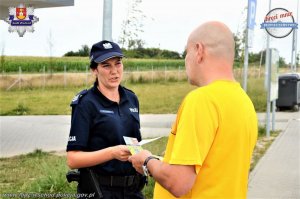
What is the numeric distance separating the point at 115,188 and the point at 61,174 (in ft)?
11.6

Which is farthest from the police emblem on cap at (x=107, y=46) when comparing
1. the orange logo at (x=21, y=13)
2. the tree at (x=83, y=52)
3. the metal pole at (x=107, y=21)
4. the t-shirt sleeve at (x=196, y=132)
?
the orange logo at (x=21, y=13)

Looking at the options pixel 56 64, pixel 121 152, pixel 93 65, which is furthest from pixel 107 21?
pixel 56 64

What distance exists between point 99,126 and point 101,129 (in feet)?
0.07

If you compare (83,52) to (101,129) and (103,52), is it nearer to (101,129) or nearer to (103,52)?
(103,52)

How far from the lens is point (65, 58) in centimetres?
5203

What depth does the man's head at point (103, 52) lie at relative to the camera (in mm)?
3184

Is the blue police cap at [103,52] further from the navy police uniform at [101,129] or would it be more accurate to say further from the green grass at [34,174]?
the green grass at [34,174]

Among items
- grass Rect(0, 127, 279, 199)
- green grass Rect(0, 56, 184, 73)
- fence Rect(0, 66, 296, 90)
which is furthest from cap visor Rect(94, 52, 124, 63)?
green grass Rect(0, 56, 184, 73)

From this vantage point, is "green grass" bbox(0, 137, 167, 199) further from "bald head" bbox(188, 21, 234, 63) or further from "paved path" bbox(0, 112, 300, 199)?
"bald head" bbox(188, 21, 234, 63)

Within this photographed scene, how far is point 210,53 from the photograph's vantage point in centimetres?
232

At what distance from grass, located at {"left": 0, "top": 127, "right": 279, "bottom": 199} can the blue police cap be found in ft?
9.57

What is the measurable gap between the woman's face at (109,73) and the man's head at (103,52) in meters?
0.04

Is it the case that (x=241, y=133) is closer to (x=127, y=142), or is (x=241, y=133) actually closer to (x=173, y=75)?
(x=127, y=142)

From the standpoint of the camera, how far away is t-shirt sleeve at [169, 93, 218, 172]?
7.06 feet
